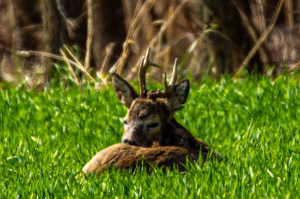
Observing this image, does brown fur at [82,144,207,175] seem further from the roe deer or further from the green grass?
the roe deer

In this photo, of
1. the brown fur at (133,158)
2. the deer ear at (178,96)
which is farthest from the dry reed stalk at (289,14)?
the brown fur at (133,158)

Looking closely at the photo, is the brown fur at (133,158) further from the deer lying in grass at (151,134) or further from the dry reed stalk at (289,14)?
the dry reed stalk at (289,14)

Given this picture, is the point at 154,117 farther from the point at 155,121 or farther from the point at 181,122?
the point at 181,122

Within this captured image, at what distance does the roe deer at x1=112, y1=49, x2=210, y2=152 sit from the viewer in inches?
169

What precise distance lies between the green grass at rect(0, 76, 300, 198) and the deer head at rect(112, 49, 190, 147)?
1.41 feet

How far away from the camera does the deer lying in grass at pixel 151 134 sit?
3.97 m

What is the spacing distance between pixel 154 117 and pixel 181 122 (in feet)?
4.85

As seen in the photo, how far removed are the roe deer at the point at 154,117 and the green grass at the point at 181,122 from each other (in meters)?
0.38

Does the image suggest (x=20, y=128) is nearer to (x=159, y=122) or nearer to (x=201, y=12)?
(x=159, y=122)

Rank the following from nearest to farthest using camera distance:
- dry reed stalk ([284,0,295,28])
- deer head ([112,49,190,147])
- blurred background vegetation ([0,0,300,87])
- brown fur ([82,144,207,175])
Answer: brown fur ([82,144,207,175]) → deer head ([112,49,190,147]) → blurred background vegetation ([0,0,300,87]) → dry reed stalk ([284,0,295,28])

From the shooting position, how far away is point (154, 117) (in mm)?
4316

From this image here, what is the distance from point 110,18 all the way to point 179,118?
5119 mm

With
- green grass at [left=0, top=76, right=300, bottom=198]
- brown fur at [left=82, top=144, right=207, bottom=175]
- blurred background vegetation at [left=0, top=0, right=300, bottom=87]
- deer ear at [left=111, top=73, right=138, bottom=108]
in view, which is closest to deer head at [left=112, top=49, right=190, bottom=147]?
deer ear at [left=111, top=73, right=138, bottom=108]

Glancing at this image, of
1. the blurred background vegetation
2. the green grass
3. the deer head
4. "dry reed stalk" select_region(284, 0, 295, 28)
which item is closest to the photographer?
the green grass
